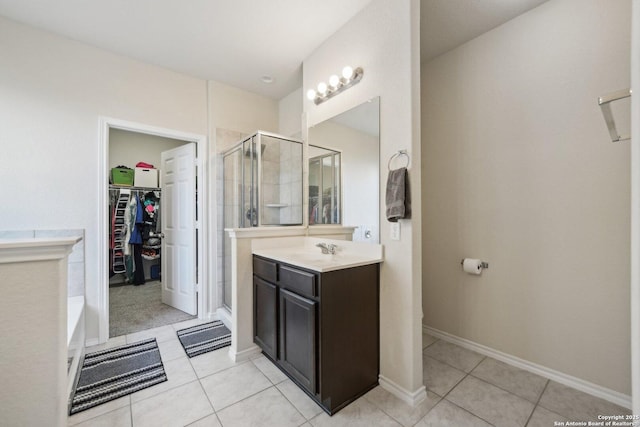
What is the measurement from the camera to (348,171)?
212 centimetres

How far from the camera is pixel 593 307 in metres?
1.69

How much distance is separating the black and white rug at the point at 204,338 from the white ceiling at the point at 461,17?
3268mm

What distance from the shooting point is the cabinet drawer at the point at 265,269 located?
6.38 feet

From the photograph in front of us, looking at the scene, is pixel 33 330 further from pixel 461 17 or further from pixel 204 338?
pixel 461 17

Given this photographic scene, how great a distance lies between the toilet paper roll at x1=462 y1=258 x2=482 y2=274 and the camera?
2172mm

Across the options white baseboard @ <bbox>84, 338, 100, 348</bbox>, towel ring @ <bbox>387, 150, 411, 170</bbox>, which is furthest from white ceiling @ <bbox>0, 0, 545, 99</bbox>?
white baseboard @ <bbox>84, 338, 100, 348</bbox>

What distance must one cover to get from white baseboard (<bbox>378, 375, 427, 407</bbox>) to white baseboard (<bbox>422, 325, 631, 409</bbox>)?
0.83 metres

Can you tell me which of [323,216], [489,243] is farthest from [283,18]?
[489,243]

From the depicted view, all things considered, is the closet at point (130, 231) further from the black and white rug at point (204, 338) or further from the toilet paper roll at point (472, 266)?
the toilet paper roll at point (472, 266)

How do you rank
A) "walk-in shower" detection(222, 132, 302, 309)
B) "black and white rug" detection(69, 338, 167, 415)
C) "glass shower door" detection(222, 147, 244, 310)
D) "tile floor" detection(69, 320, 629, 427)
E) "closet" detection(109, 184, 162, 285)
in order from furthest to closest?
"closet" detection(109, 184, 162, 285) < "glass shower door" detection(222, 147, 244, 310) < "walk-in shower" detection(222, 132, 302, 309) < "black and white rug" detection(69, 338, 167, 415) < "tile floor" detection(69, 320, 629, 427)

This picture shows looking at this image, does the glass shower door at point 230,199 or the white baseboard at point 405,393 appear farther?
the glass shower door at point 230,199

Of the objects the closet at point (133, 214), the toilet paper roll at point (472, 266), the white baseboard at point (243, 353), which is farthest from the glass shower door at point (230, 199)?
the toilet paper roll at point (472, 266)

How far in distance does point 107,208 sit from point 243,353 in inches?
73.8
